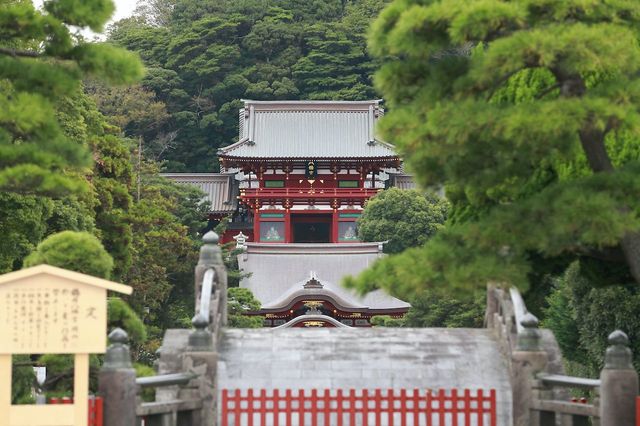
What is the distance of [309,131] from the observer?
54562 mm

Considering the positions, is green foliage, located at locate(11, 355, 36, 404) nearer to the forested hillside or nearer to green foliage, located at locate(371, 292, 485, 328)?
green foliage, located at locate(371, 292, 485, 328)

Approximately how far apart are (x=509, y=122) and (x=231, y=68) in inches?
2214

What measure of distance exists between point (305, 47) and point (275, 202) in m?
18.2

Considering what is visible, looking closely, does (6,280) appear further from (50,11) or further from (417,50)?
(417,50)

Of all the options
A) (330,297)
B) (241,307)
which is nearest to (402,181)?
(330,297)

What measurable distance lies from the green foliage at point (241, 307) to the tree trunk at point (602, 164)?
19.0m

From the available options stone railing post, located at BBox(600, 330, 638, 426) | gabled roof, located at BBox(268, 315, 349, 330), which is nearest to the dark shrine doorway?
gabled roof, located at BBox(268, 315, 349, 330)

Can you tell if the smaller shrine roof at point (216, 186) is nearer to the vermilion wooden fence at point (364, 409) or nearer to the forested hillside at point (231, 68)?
the forested hillside at point (231, 68)

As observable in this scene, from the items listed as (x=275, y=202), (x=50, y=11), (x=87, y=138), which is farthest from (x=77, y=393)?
(x=275, y=202)

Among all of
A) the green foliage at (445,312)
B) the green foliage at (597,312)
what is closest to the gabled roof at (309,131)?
the green foliage at (445,312)

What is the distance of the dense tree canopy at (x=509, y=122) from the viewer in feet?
37.2

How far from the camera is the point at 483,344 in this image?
16.9m

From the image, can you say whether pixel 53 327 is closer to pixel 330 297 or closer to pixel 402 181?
pixel 330 297

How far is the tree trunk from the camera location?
1234 cm
